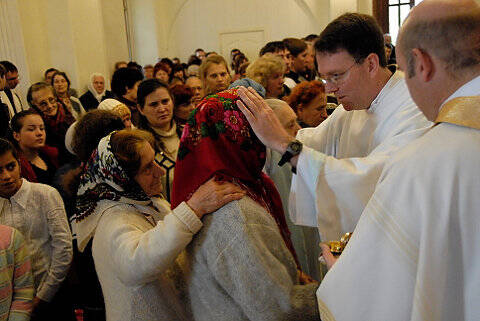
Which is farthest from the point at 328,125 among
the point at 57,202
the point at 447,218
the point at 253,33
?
the point at 253,33

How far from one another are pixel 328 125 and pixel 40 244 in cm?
173

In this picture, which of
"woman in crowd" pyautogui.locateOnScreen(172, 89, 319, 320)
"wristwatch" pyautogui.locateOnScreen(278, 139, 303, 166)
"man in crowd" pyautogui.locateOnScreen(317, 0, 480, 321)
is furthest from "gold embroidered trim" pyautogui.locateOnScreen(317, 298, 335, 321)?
"wristwatch" pyautogui.locateOnScreen(278, 139, 303, 166)

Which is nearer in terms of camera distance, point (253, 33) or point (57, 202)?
point (57, 202)

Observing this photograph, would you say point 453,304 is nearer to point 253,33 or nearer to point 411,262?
point 411,262

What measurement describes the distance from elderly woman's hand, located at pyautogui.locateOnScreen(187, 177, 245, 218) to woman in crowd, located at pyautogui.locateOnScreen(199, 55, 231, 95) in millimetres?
2871

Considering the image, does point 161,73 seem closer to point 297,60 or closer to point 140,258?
point 297,60

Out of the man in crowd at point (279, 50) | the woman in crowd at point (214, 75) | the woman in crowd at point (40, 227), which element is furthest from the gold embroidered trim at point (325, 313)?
Result: the man in crowd at point (279, 50)

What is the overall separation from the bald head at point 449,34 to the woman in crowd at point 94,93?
6.48 m

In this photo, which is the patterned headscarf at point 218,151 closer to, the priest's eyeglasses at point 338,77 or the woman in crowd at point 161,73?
the priest's eyeglasses at point 338,77

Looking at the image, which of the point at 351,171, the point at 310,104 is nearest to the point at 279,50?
the point at 310,104

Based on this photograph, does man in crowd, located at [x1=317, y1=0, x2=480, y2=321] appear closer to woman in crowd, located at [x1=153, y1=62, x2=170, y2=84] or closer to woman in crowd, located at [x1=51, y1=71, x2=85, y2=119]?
woman in crowd, located at [x1=51, y1=71, x2=85, y2=119]

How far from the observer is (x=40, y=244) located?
2711 mm

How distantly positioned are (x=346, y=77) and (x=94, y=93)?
6.45 meters

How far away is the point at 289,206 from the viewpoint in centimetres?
209
